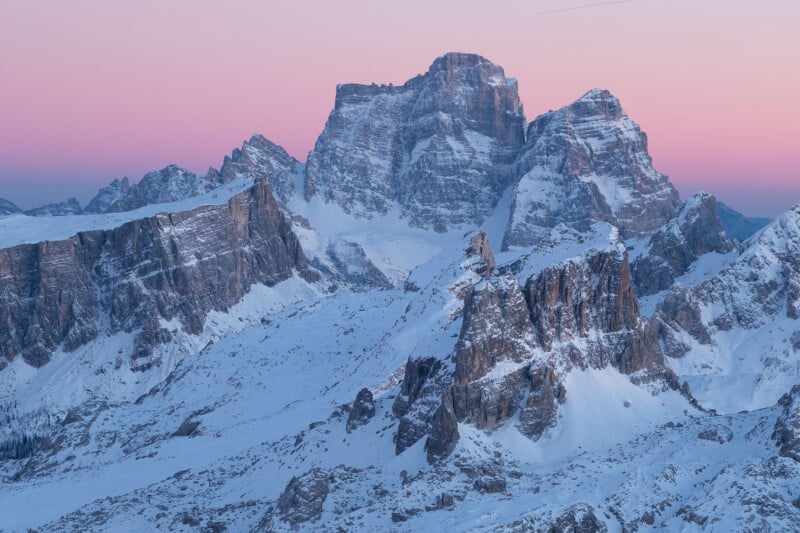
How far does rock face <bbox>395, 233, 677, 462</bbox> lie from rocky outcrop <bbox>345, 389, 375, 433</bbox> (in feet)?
16.0

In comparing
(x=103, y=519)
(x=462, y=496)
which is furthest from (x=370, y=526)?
(x=103, y=519)

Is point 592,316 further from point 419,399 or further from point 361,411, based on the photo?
point 361,411

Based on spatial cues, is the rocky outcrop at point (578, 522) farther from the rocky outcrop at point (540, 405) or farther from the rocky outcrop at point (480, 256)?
the rocky outcrop at point (480, 256)

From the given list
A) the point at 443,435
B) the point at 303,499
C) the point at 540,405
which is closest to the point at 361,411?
the point at 443,435

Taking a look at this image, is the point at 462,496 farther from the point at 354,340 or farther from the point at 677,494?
the point at 354,340

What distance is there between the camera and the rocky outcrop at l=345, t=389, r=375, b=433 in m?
132

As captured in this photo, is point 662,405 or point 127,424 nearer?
point 662,405

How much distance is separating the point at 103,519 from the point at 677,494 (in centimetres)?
6463

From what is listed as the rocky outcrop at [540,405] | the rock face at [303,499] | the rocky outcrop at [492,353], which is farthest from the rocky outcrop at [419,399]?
the rock face at [303,499]

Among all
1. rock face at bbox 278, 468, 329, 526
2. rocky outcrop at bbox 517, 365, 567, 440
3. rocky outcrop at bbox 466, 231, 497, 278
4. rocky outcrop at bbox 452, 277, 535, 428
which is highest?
rocky outcrop at bbox 466, 231, 497, 278

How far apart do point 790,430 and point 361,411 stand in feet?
161

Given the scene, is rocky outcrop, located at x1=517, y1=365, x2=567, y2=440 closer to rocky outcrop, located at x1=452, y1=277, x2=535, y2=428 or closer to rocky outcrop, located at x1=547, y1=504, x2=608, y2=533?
rocky outcrop, located at x1=452, y1=277, x2=535, y2=428

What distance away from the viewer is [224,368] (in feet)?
655

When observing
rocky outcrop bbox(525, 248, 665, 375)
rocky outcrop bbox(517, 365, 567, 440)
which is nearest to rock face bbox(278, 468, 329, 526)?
rocky outcrop bbox(517, 365, 567, 440)
